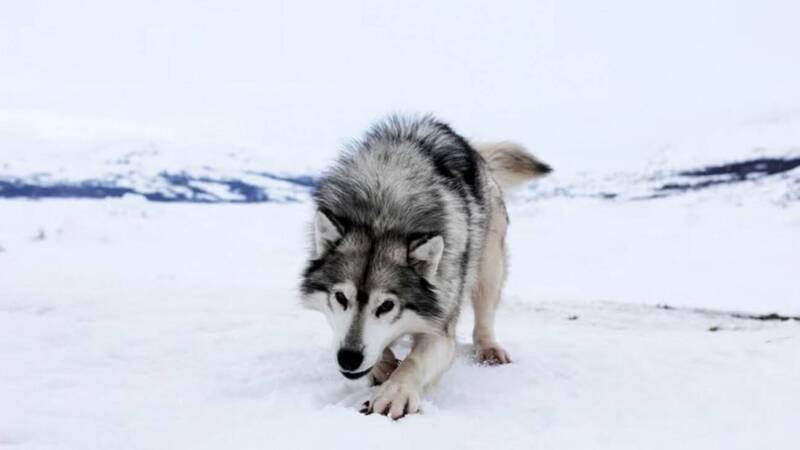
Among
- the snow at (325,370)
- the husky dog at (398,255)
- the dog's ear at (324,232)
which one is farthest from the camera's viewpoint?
the dog's ear at (324,232)

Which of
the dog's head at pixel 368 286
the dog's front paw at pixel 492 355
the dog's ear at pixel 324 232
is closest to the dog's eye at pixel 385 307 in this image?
the dog's head at pixel 368 286

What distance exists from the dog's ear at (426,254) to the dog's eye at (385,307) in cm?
27

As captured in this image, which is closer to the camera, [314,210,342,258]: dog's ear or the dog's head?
the dog's head

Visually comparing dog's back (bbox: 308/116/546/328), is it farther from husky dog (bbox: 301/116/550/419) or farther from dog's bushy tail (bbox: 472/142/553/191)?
dog's bushy tail (bbox: 472/142/553/191)

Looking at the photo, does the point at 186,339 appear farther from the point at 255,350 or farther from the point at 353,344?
the point at 353,344

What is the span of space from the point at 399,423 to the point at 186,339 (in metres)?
2.68

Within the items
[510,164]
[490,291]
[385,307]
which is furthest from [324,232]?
[510,164]

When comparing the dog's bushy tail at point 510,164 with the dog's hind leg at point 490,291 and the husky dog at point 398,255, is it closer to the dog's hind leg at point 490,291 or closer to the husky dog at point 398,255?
the dog's hind leg at point 490,291

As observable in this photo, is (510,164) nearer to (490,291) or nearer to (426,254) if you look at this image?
(490,291)

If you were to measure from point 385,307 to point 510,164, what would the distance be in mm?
2983

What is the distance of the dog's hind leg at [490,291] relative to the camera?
515 cm

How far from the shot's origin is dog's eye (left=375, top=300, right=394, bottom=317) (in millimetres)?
3762

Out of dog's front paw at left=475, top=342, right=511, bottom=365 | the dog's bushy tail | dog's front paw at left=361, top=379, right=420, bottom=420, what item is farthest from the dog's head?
the dog's bushy tail

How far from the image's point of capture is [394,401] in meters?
3.41
